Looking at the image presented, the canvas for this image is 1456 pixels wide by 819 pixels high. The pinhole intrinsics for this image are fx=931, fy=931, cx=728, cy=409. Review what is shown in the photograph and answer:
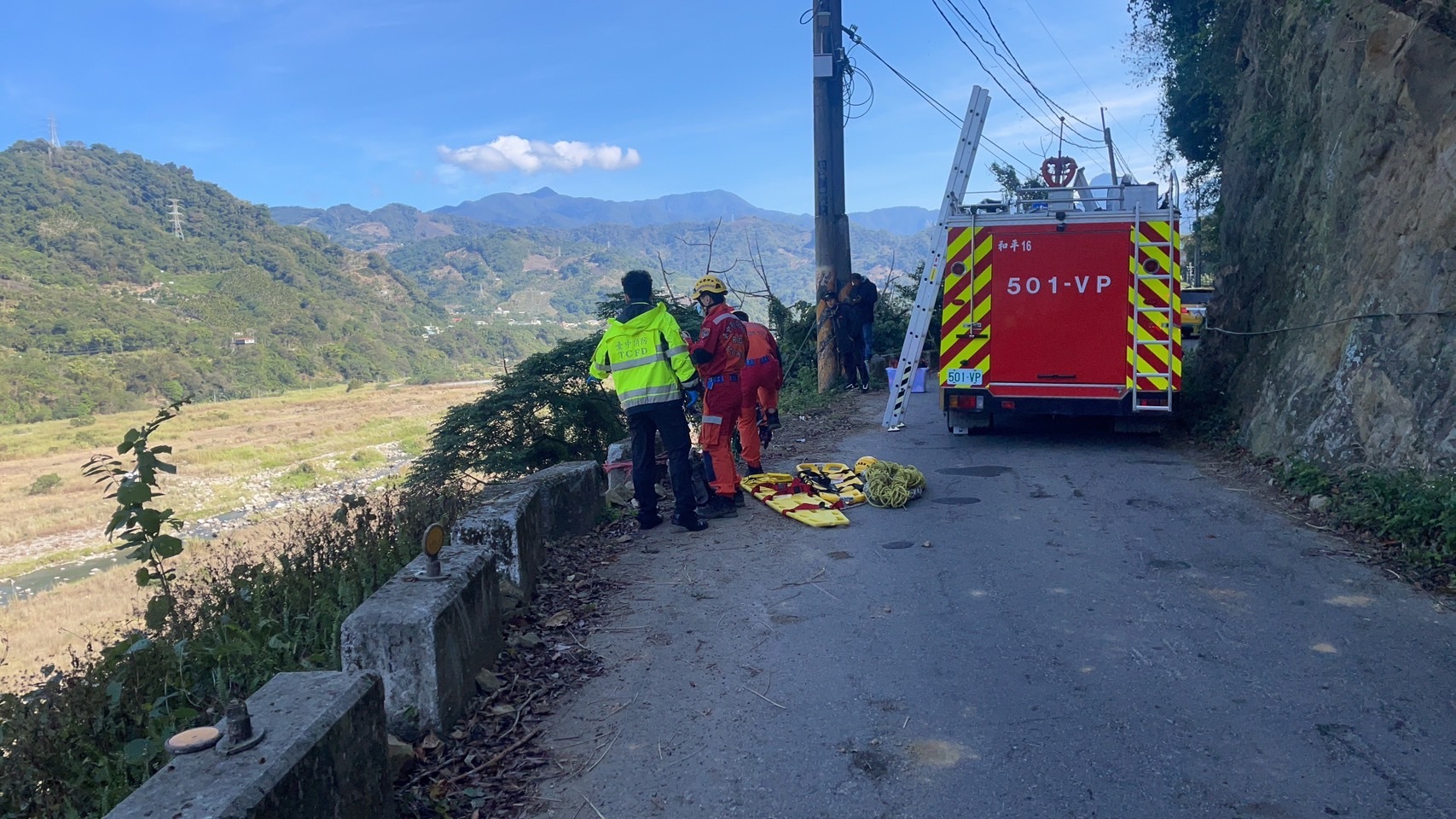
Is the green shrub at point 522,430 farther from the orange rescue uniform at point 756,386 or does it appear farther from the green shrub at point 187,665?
the green shrub at point 187,665

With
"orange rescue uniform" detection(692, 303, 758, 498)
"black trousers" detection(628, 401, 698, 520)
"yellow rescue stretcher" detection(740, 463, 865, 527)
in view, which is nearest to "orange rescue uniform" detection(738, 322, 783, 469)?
"yellow rescue stretcher" detection(740, 463, 865, 527)

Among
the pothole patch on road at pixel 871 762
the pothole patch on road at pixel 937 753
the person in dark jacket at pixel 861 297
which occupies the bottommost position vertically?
the pothole patch on road at pixel 871 762

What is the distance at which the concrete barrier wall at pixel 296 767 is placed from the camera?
2.29m

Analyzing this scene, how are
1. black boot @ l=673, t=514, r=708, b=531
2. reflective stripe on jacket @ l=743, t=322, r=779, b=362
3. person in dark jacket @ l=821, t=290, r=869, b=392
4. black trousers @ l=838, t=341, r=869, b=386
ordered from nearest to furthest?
black boot @ l=673, t=514, r=708, b=531, reflective stripe on jacket @ l=743, t=322, r=779, b=362, person in dark jacket @ l=821, t=290, r=869, b=392, black trousers @ l=838, t=341, r=869, b=386

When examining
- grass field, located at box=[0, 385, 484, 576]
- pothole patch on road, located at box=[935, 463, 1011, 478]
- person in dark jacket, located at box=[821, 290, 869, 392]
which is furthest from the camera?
grass field, located at box=[0, 385, 484, 576]

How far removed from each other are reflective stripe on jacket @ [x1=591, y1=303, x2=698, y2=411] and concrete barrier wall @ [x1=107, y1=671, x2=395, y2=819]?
4.22 metres

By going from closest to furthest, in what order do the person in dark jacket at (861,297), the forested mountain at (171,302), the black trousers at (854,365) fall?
the person in dark jacket at (861,297) < the black trousers at (854,365) < the forested mountain at (171,302)

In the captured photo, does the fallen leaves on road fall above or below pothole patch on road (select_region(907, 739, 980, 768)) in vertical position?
below

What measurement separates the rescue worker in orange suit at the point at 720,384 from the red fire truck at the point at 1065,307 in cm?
374

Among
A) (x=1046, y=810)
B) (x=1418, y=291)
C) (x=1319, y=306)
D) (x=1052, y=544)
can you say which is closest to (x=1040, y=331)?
(x=1319, y=306)

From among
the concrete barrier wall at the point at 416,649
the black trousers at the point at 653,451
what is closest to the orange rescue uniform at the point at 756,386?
the black trousers at the point at 653,451

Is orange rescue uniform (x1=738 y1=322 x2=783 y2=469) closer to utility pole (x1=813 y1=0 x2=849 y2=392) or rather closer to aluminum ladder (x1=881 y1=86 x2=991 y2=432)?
aluminum ladder (x1=881 y1=86 x2=991 y2=432)

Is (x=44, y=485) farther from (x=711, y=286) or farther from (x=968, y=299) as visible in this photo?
(x=968, y=299)

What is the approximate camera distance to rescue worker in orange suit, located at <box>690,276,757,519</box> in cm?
764
